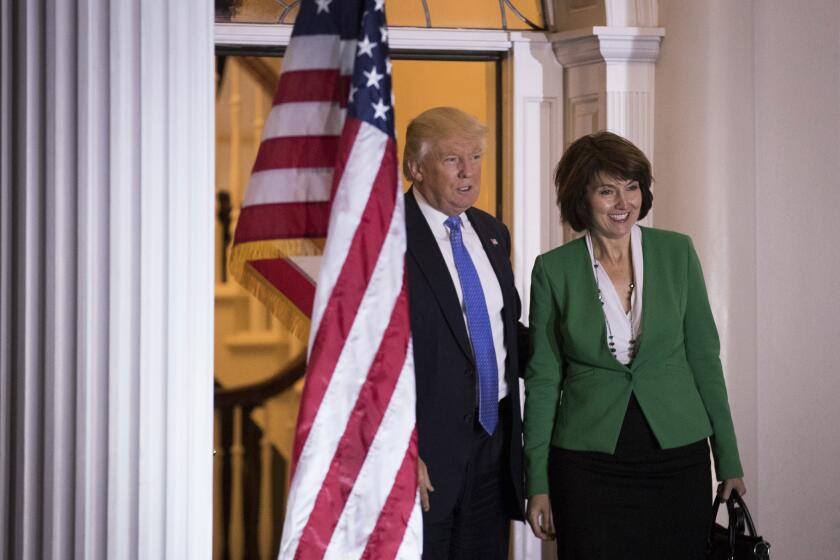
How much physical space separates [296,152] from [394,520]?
2.79 feet

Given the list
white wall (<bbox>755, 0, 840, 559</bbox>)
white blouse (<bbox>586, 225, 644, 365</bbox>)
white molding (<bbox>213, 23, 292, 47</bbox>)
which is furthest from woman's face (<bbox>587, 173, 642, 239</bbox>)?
white molding (<bbox>213, 23, 292, 47</bbox>)

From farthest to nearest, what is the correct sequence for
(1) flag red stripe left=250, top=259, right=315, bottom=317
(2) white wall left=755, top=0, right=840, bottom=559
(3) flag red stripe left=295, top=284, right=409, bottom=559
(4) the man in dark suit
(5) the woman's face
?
(2) white wall left=755, top=0, right=840, bottom=559
(5) the woman's face
(4) the man in dark suit
(1) flag red stripe left=250, top=259, right=315, bottom=317
(3) flag red stripe left=295, top=284, right=409, bottom=559

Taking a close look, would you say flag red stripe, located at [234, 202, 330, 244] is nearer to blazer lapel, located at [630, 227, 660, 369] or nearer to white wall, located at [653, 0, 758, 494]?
blazer lapel, located at [630, 227, 660, 369]

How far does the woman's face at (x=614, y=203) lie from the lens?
119 inches

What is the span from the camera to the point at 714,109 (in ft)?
13.9

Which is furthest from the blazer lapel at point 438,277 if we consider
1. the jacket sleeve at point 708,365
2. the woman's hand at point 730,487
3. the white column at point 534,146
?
the white column at point 534,146

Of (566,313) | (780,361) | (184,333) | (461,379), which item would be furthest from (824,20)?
(184,333)

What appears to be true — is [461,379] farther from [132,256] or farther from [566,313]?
[132,256]

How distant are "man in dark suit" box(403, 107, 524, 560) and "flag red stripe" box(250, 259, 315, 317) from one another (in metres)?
0.53

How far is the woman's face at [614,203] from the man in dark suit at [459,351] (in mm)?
328

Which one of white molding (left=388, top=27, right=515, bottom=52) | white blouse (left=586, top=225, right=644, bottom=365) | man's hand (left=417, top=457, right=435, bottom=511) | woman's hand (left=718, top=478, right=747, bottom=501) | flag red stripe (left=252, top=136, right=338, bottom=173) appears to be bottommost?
woman's hand (left=718, top=478, right=747, bottom=501)

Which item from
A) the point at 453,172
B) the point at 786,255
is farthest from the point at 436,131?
the point at 786,255

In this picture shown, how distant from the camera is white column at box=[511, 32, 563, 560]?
452 centimetres

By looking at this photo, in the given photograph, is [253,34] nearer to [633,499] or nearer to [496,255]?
[496,255]
